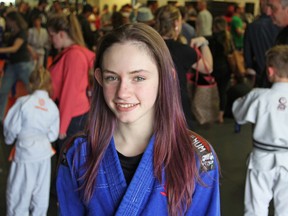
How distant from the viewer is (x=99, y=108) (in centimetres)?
153

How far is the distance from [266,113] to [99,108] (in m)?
1.84

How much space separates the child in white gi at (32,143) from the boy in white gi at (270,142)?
4.88 feet

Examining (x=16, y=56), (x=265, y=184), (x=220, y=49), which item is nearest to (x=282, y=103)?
(x=265, y=184)

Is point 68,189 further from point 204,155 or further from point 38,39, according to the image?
point 38,39

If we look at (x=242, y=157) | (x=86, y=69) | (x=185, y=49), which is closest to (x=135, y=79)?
(x=185, y=49)

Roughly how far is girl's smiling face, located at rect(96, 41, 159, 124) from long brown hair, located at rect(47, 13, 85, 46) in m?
2.09

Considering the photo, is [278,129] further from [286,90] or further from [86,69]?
[86,69]

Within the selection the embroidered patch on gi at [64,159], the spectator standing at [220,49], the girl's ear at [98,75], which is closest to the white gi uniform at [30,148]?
the embroidered patch on gi at [64,159]

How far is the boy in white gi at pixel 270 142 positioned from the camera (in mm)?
2991

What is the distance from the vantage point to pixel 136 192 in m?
1.36

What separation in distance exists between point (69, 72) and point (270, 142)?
1.58 metres

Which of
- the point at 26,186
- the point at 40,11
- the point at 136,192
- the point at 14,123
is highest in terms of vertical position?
the point at 40,11

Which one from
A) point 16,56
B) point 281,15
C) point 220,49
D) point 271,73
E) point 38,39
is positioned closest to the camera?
point 271,73

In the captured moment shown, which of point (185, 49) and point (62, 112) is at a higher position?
point (185, 49)
